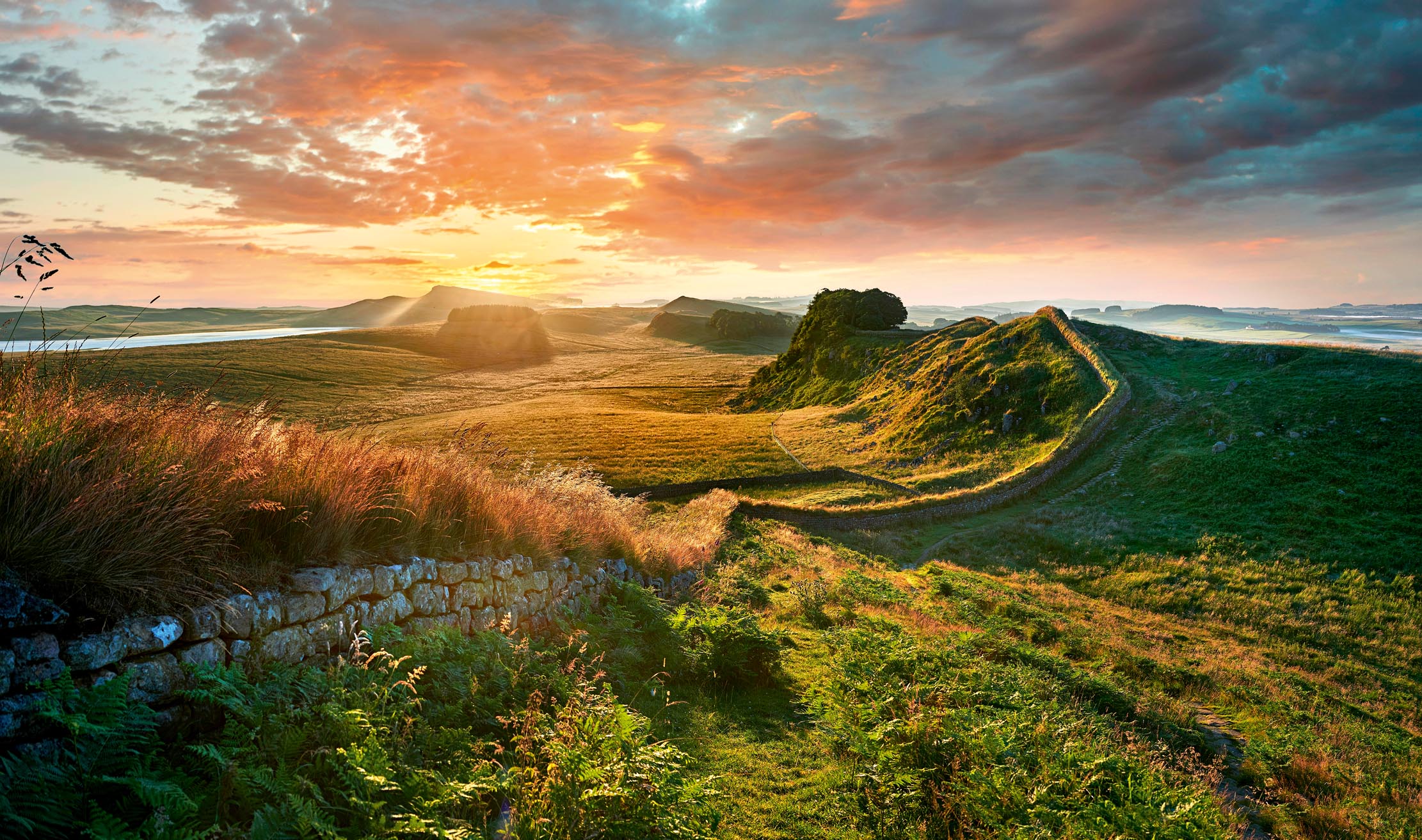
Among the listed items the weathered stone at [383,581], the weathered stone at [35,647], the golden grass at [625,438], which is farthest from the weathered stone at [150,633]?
the golden grass at [625,438]

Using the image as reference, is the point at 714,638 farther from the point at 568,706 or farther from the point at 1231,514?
the point at 1231,514

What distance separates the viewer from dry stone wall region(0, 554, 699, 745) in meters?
4.74

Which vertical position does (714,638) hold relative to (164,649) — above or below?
below

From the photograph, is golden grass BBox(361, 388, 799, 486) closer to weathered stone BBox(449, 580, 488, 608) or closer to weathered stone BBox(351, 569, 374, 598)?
weathered stone BBox(449, 580, 488, 608)

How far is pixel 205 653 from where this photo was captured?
5652 mm

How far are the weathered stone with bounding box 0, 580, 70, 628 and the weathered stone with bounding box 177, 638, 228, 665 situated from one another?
89cm

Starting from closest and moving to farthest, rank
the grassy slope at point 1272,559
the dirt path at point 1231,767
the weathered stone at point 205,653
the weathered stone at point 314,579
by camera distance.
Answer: the weathered stone at point 205,653, the weathered stone at point 314,579, the dirt path at point 1231,767, the grassy slope at point 1272,559

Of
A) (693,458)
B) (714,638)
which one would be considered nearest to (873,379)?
(693,458)

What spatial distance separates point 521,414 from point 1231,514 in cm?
5435

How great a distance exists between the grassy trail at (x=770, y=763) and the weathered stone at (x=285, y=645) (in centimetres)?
470

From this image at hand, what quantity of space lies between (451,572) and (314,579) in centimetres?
208

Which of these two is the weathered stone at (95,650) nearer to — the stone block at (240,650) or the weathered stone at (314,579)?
the stone block at (240,650)

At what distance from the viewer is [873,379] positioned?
5900 centimetres

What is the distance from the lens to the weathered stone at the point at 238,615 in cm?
599
